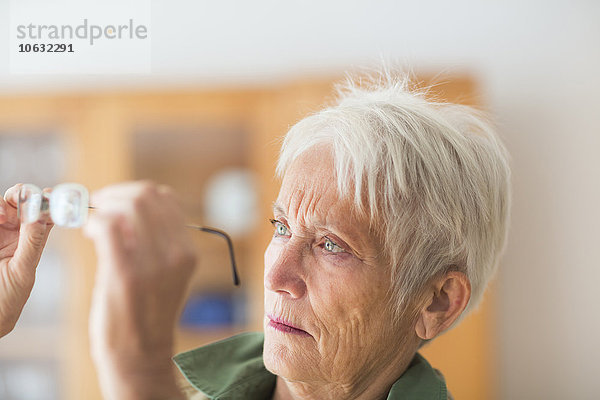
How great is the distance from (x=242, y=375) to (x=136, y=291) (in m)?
0.22

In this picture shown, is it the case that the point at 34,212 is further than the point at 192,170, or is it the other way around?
the point at 192,170

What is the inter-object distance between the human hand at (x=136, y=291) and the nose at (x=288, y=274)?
117 millimetres

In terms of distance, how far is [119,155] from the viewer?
2059mm

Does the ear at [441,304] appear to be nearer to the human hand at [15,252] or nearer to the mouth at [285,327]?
the mouth at [285,327]

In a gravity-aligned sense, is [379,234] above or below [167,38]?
below

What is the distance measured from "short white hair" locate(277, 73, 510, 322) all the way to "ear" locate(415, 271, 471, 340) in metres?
0.01

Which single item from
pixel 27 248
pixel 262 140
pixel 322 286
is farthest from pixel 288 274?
pixel 262 140

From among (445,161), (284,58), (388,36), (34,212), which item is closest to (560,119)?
(388,36)

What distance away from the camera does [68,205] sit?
1.99 feet

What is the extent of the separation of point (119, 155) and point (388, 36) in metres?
1.04

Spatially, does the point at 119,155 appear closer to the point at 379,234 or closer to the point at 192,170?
the point at 192,170

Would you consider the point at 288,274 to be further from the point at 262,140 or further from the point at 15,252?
the point at 262,140

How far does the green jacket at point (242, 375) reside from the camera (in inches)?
29.3

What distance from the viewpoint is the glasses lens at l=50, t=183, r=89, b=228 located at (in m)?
0.60
